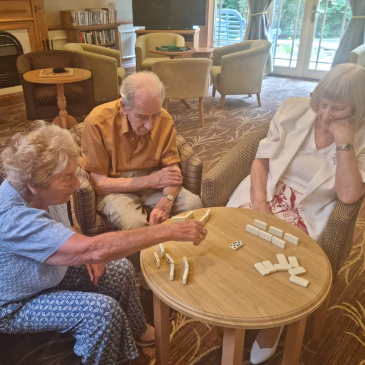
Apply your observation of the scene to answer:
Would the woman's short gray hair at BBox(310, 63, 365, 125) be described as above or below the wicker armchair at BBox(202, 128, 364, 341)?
above

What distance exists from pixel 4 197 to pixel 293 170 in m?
1.24

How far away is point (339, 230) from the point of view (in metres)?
1.41

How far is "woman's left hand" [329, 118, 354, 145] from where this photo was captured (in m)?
1.46

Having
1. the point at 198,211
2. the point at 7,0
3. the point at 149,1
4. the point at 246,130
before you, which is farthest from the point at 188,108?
the point at 198,211

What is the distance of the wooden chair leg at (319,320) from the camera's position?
1504 mm

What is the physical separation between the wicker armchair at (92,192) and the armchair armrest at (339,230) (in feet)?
2.46

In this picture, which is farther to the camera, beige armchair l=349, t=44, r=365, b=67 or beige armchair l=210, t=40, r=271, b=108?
beige armchair l=210, t=40, r=271, b=108

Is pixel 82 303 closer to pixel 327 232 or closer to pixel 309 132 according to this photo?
pixel 327 232

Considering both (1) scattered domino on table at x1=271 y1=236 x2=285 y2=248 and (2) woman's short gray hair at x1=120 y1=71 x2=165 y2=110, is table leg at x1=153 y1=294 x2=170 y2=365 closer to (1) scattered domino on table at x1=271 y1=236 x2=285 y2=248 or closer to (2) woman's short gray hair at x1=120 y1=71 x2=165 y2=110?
(1) scattered domino on table at x1=271 y1=236 x2=285 y2=248

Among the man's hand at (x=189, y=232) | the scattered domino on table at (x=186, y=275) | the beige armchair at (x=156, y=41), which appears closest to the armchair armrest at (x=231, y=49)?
the beige armchair at (x=156, y=41)

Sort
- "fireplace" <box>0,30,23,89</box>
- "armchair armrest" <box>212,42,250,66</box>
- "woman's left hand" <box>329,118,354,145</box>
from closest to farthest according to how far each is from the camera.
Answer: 1. "woman's left hand" <box>329,118,354,145</box>
2. "fireplace" <box>0,30,23,89</box>
3. "armchair armrest" <box>212,42,250,66</box>

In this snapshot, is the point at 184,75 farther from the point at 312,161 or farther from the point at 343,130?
the point at 343,130

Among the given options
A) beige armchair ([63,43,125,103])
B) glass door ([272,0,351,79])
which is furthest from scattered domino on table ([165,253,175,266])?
glass door ([272,0,351,79])

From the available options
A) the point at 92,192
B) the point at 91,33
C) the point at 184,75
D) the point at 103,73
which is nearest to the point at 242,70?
the point at 184,75
